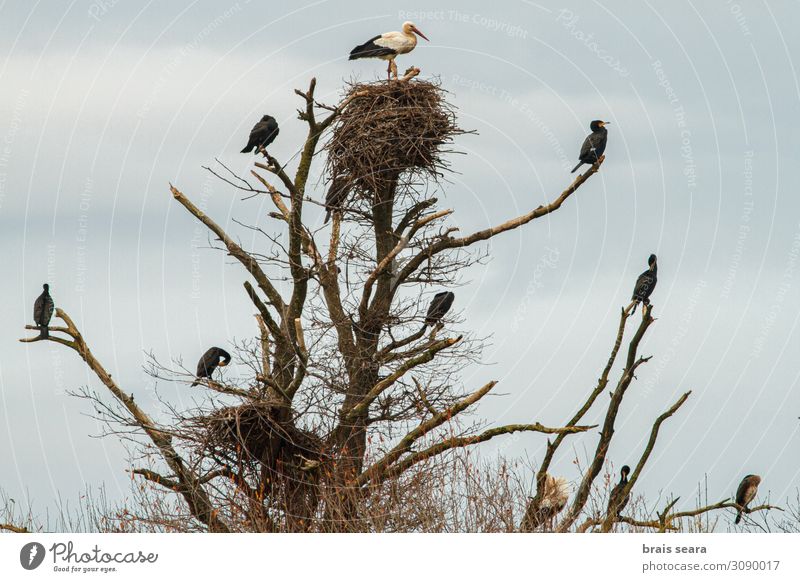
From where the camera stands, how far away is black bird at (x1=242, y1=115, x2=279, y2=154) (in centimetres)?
1573

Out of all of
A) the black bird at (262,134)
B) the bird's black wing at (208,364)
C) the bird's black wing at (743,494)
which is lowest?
the bird's black wing at (743,494)

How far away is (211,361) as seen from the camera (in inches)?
604

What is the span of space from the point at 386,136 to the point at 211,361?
344 centimetres

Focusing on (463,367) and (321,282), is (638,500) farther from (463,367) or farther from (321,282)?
(321,282)

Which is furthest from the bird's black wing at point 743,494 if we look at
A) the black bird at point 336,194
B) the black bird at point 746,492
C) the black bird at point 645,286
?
the black bird at point 336,194

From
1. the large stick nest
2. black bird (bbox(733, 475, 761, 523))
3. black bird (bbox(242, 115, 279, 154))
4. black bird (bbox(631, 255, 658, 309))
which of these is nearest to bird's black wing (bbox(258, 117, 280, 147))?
black bird (bbox(242, 115, 279, 154))

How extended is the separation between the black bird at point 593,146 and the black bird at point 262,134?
3844 millimetres

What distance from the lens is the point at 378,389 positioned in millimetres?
13719

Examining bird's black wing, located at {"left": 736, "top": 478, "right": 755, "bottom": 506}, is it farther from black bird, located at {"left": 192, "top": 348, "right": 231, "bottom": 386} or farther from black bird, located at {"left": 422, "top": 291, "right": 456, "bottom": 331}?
black bird, located at {"left": 192, "top": 348, "right": 231, "bottom": 386}

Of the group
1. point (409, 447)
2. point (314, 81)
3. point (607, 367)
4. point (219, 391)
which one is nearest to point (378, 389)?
point (409, 447)

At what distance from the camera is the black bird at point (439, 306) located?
15.6 metres

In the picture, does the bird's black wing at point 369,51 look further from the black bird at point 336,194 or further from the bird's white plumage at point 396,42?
the black bird at point 336,194

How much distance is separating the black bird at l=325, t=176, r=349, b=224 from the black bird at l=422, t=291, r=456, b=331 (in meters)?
1.67

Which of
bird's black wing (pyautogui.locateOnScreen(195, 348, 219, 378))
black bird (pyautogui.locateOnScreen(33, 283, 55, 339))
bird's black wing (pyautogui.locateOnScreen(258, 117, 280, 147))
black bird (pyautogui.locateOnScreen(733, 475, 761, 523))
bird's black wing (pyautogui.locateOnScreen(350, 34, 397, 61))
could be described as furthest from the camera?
bird's black wing (pyautogui.locateOnScreen(350, 34, 397, 61))
